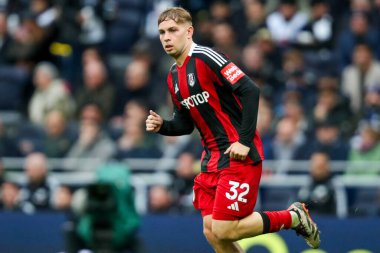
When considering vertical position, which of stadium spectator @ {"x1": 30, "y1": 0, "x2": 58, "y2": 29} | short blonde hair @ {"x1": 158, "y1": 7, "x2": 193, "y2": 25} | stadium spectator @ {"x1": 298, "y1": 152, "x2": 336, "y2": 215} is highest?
stadium spectator @ {"x1": 30, "y1": 0, "x2": 58, "y2": 29}

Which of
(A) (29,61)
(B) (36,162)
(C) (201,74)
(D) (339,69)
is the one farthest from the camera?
(A) (29,61)

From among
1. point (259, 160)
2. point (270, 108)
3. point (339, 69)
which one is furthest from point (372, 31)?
point (259, 160)

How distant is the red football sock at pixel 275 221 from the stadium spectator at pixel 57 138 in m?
5.66

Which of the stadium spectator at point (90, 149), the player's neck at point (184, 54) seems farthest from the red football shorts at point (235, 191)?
the stadium spectator at point (90, 149)

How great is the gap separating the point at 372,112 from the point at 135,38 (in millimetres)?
4050

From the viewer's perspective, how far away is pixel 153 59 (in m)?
15.3

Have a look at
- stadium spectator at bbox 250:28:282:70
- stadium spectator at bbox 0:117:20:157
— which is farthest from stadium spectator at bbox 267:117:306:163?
stadium spectator at bbox 0:117:20:157

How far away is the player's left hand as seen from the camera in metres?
8.77

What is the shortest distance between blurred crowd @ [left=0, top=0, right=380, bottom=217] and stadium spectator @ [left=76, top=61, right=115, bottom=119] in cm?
2

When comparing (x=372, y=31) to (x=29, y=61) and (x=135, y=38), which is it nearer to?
(x=135, y=38)

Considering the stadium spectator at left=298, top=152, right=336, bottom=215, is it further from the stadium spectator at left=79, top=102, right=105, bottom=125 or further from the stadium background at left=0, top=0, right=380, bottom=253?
the stadium spectator at left=79, top=102, right=105, bottom=125

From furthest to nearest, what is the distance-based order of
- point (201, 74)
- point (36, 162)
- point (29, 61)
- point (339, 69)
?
point (29, 61) → point (339, 69) → point (36, 162) → point (201, 74)

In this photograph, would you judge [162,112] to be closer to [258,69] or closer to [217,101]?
[258,69]

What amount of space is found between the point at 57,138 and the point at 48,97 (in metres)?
0.93
